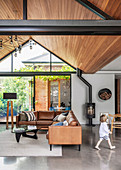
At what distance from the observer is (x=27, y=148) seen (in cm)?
579

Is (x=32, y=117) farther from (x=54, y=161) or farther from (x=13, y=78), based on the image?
(x=54, y=161)

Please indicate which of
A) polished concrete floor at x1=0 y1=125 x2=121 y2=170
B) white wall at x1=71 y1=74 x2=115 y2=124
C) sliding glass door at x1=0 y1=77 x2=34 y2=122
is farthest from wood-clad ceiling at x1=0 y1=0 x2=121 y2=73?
sliding glass door at x1=0 y1=77 x2=34 y2=122

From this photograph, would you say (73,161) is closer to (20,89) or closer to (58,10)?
(58,10)

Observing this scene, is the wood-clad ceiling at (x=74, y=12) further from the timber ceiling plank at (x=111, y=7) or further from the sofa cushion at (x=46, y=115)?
the sofa cushion at (x=46, y=115)

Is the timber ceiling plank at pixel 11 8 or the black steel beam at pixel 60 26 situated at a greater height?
the timber ceiling plank at pixel 11 8

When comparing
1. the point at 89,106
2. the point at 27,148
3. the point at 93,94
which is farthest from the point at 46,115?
the point at 27,148

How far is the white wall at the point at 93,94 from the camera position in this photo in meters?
10.5

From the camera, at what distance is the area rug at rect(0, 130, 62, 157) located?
17.4ft

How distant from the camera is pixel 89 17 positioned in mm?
3891

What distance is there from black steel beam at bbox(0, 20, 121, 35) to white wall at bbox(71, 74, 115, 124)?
7.33 m

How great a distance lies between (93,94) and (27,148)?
5541 mm

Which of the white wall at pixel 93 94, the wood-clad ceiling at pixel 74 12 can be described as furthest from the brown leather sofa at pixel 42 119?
the wood-clad ceiling at pixel 74 12

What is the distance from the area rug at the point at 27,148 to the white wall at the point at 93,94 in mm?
3789

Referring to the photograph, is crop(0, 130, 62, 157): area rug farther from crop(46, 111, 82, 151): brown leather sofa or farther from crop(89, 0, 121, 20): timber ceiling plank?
crop(89, 0, 121, 20): timber ceiling plank
